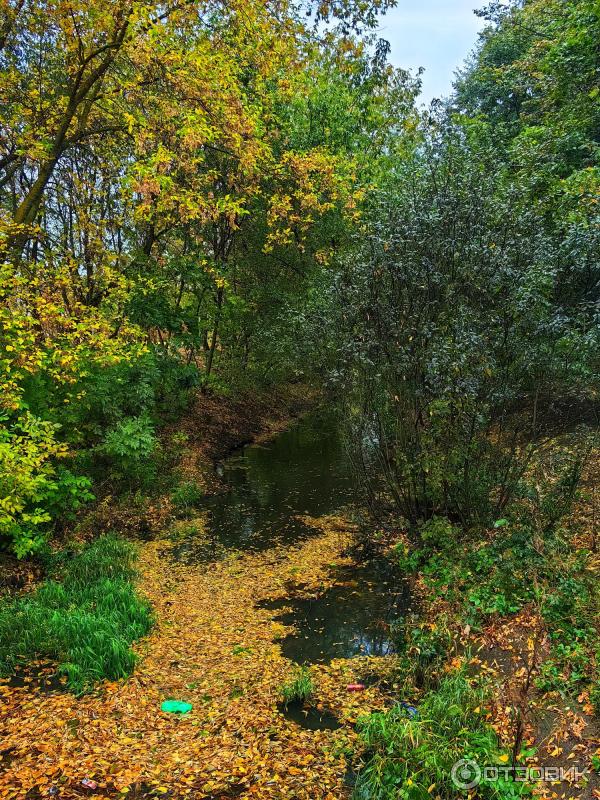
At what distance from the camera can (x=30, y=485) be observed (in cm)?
619

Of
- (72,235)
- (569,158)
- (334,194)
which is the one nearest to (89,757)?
(334,194)

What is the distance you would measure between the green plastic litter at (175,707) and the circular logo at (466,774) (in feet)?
8.60

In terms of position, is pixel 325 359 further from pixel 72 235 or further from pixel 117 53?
pixel 72 235

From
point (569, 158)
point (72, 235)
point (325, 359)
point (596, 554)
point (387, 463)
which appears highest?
point (569, 158)

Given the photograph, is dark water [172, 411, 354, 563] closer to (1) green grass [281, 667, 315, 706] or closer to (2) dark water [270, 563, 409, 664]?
(2) dark water [270, 563, 409, 664]

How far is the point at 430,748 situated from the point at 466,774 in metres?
0.36

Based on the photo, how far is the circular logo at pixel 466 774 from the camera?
139 inches

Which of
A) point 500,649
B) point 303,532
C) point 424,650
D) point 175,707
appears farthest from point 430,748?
point 303,532

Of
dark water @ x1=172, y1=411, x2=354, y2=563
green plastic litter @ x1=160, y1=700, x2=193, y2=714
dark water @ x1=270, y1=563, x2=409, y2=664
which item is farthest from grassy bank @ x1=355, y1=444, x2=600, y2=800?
dark water @ x1=172, y1=411, x2=354, y2=563

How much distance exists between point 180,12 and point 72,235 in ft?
23.5

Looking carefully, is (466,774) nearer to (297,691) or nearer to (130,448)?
(297,691)

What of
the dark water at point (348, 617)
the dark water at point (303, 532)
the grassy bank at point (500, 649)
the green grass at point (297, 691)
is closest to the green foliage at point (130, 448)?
the dark water at point (303, 532)

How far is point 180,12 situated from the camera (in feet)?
22.4

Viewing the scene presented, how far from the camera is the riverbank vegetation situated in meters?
4.64
